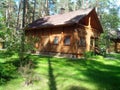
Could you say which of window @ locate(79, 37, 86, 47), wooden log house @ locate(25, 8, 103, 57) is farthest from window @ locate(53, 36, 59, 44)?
window @ locate(79, 37, 86, 47)

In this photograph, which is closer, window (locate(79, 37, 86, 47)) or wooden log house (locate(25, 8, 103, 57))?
wooden log house (locate(25, 8, 103, 57))

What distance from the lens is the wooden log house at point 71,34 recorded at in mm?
22734

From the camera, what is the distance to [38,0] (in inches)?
2488

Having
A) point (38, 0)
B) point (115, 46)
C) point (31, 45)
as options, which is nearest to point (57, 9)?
point (38, 0)

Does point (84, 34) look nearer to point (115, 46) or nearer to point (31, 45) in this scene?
point (31, 45)

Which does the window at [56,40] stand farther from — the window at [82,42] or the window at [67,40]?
the window at [82,42]

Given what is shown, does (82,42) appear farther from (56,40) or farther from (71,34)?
(56,40)

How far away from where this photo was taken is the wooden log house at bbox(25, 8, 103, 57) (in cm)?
2273

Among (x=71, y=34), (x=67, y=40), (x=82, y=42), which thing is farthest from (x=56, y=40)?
(x=82, y=42)

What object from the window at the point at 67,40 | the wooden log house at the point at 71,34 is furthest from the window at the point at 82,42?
the window at the point at 67,40

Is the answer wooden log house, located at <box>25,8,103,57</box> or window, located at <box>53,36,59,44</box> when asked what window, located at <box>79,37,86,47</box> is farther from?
window, located at <box>53,36,59,44</box>

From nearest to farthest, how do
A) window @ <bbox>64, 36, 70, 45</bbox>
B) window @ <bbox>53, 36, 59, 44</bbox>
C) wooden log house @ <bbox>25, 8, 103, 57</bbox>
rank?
wooden log house @ <bbox>25, 8, 103, 57</bbox>, window @ <bbox>64, 36, 70, 45</bbox>, window @ <bbox>53, 36, 59, 44</bbox>

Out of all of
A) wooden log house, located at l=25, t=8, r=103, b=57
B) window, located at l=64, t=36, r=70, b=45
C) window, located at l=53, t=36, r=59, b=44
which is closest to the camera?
wooden log house, located at l=25, t=8, r=103, b=57

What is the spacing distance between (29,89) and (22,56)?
4.35m
